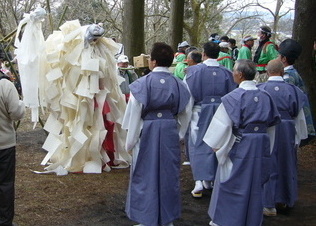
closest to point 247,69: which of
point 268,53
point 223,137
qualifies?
point 223,137

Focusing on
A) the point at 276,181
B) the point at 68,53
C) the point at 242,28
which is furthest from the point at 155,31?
the point at 276,181

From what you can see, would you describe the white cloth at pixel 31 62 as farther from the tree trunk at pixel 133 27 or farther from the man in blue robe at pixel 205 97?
the tree trunk at pixel 133 27

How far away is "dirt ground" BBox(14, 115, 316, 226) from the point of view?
16.4 feet

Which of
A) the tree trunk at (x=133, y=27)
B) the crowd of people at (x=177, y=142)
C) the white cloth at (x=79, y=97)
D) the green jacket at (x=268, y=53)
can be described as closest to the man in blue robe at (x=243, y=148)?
the crowd of people at (x=177, y=142)

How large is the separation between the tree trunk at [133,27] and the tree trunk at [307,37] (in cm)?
343

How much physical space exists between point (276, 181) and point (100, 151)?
2.85 metres

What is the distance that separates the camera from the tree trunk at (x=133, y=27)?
10.0m

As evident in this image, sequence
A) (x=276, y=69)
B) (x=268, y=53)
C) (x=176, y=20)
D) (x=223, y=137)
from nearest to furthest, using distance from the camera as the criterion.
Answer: (x=223, y=137), (x=276, y=69), (x=268, y=53), (x=176, y=20)

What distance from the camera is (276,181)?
5.23 meters

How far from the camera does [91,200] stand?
5609 mm

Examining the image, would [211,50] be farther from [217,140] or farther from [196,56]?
[217,140]

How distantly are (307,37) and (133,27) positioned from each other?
12.5 ft

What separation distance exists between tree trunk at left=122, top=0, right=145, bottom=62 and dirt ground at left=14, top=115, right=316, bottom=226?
381 cm

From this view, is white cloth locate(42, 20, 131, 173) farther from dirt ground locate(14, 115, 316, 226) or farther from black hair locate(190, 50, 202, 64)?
black hair locate(190, 50, 202, 64)
